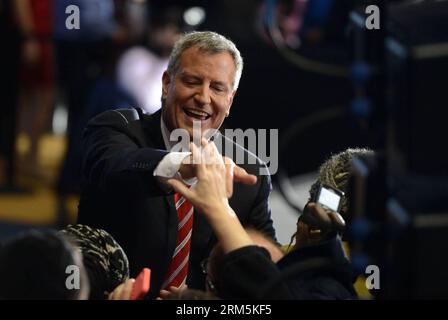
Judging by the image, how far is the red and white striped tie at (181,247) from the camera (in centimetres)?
322

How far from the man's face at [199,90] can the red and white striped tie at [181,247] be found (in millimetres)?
226

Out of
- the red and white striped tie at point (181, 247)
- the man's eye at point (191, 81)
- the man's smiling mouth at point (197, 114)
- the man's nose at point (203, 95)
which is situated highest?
the man's eye at point (191, 81)

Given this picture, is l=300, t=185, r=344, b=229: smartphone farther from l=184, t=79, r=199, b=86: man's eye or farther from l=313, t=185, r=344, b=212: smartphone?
l=184, t=79, r=199, b=86: man's eye

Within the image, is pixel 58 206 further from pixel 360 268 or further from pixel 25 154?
pixel 360 268

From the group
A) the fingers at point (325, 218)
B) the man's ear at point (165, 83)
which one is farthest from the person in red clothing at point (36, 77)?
the fingers at point (325, 218)

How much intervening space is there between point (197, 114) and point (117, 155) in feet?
1.10

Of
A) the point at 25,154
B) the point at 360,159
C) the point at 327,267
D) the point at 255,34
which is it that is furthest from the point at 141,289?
the point at 25,154

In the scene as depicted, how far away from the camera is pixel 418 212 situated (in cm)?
220

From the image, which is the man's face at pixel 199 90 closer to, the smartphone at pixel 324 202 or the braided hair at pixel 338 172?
the braided hair at pixel 338 172

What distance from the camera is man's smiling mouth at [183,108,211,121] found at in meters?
3.31

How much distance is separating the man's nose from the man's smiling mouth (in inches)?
1.7

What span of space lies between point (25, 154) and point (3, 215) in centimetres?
91

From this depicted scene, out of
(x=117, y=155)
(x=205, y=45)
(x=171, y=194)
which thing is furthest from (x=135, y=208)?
(x=205, y=45)

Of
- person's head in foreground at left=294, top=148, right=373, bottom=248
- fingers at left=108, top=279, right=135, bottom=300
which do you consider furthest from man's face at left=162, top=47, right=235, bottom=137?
fingers at left=108, top=279, right=135, bottom=300
